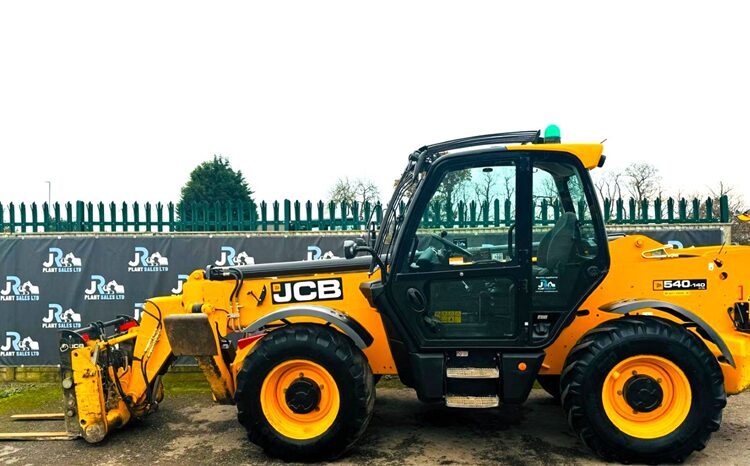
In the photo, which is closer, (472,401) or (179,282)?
(472,401)

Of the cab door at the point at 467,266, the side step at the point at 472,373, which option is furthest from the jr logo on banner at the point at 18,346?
the side step at the point at 472,373

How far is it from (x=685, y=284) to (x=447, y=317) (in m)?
1.91

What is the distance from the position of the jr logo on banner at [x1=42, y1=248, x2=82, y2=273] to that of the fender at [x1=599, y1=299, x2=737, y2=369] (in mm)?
6265

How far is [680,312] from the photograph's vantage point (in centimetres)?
423

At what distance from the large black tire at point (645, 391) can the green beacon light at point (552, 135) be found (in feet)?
5.01

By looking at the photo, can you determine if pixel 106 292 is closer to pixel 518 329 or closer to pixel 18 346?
pixel 18 346

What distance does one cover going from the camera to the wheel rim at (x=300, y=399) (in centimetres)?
424

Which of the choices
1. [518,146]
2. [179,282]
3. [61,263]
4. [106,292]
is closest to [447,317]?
[518,146]

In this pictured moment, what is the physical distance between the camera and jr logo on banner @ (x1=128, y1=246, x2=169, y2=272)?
7.03 meters

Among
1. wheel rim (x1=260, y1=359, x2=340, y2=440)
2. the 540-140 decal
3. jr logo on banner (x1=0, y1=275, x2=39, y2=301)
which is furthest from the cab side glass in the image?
jr logo on banner (x1=0, y1=275, x2=39, y2=301)

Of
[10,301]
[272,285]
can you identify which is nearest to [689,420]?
[272,285]

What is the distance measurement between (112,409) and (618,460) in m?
4.13

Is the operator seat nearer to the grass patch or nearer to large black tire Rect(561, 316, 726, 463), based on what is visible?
large black tire Rect(561, 316, 726, 463)

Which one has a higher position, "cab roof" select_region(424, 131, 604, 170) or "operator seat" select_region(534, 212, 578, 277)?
"cab roof" select_region(424, 131, 604, 170)
